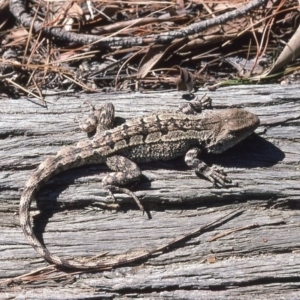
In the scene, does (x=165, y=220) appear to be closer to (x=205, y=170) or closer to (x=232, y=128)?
(x=205, y=170)

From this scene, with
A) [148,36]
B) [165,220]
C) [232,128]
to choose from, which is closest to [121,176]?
[165,220]

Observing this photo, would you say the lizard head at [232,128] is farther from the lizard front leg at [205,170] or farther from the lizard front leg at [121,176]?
the lizard front leg at [121,176]

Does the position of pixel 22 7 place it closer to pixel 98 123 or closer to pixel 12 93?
pixel 12 93

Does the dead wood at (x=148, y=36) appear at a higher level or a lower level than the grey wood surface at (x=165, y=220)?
higher

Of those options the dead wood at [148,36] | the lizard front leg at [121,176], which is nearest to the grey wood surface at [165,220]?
the lizard front leg at [121,176]

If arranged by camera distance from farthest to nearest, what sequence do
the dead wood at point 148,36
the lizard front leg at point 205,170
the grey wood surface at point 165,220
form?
the dead wood at point 148,36 < the lizard front leg at point 205,170 < the grey wood surface at point 165,220

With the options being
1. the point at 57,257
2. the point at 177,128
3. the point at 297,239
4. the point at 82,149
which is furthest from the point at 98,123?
the point at 297,239

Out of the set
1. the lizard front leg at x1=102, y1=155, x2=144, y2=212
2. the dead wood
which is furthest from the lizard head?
the dead wood
